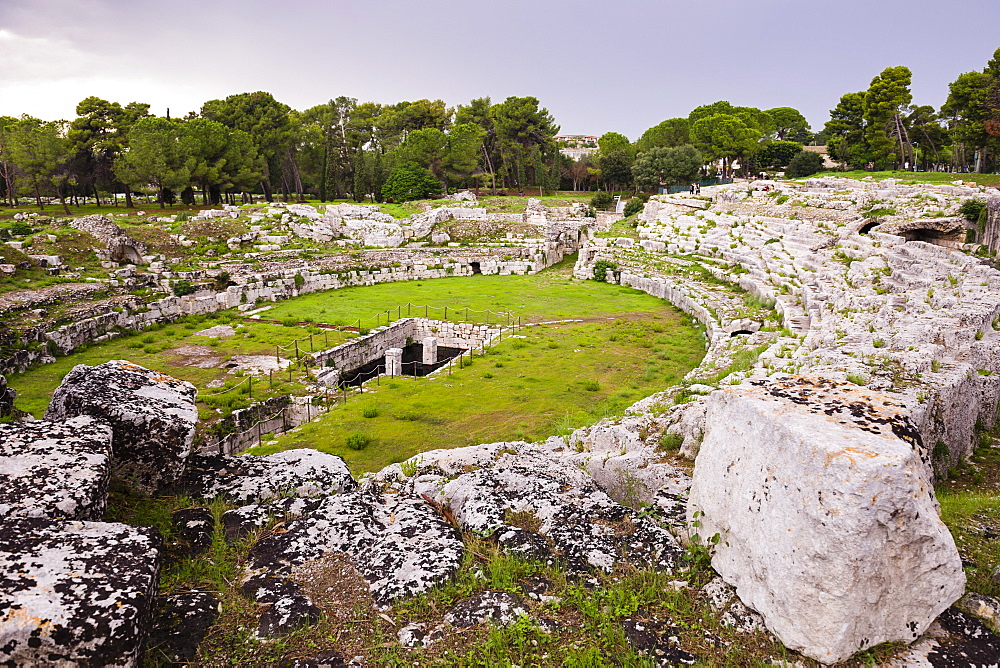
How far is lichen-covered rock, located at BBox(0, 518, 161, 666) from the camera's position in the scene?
112 inches

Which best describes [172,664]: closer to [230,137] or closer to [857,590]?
[857,590]

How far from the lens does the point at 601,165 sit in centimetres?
7075

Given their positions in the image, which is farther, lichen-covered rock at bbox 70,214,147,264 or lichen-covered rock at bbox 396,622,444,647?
lichen-covered rock at bbox 70,214,147,264

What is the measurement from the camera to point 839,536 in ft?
10.6

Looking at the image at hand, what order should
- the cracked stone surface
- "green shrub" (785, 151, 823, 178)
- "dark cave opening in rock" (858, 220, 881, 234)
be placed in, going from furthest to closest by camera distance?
1. "green shrub" (785, 151, 823, 178)
2. "dark cave opening in rock" (858, 220, 881, 234)
3. the cracked stone surface

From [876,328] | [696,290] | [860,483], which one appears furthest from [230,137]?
[860,483]

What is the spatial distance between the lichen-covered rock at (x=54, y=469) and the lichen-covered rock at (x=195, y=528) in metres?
0.59

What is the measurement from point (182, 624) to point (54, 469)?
5.54ft

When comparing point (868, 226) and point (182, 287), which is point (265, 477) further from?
point (868, 226)

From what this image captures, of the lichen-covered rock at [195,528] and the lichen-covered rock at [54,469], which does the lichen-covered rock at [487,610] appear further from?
the lichen-covered rock at [54,469]

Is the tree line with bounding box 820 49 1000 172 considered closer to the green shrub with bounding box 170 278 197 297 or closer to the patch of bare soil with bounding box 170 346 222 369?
the patch of bare soil with bounding box 170 346 222 369

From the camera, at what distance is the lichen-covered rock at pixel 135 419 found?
526 cm

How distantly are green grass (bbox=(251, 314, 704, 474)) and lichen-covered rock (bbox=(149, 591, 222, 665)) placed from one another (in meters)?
6.96

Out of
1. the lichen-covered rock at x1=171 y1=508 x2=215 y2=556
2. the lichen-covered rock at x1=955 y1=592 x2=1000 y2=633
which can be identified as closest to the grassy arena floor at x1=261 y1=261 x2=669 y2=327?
the lichen-covered rock at x1=171 y1=508 x2=215 y2=556
